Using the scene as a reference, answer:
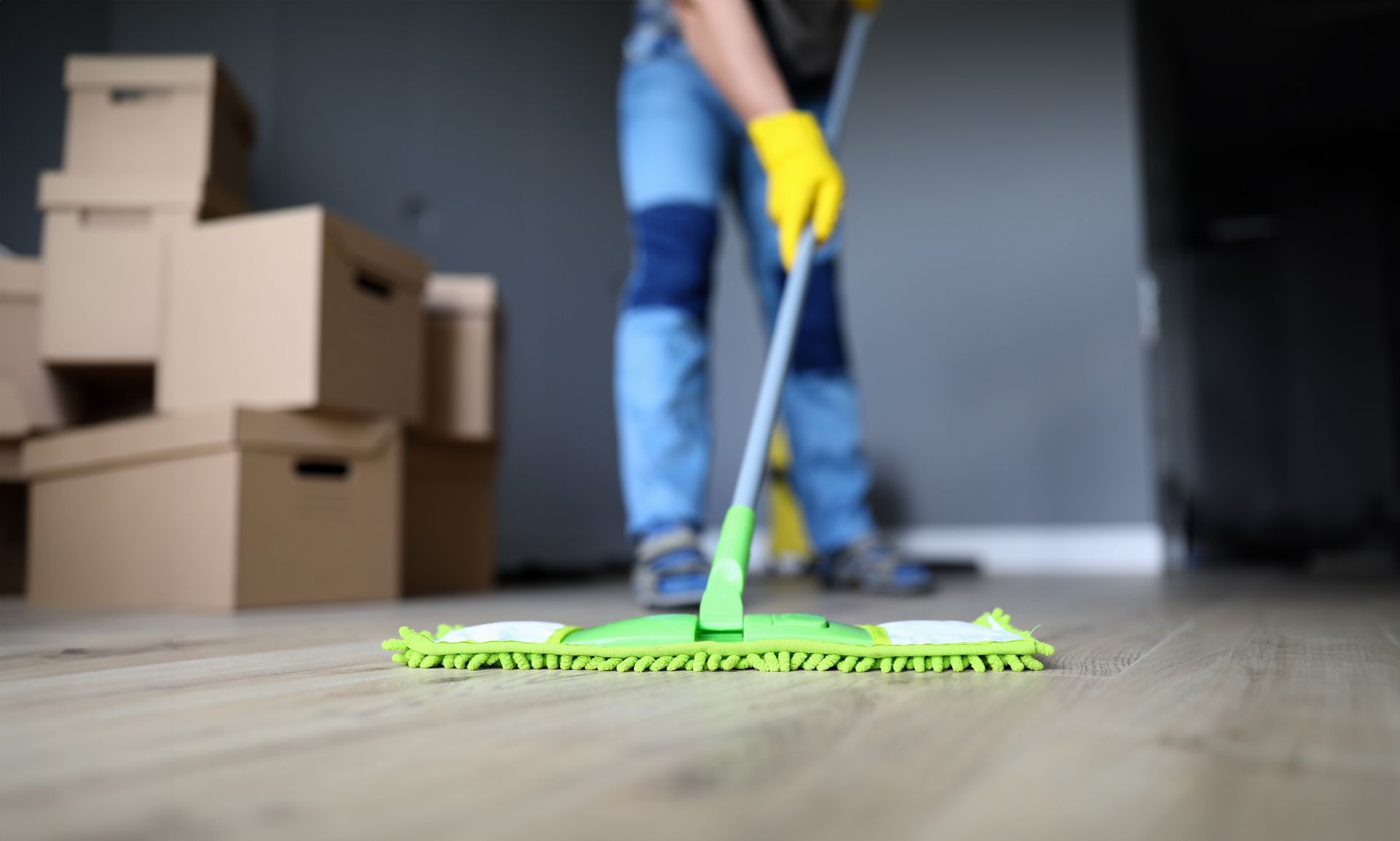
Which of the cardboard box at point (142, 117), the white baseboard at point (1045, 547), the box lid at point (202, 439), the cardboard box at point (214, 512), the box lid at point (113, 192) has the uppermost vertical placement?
the cardboard box at point (142, 117)

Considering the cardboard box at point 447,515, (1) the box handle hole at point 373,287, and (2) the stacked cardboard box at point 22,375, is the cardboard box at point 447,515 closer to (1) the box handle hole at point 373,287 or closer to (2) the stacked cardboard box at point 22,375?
(1) the box handle hole at point 373,287

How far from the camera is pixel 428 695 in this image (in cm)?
54

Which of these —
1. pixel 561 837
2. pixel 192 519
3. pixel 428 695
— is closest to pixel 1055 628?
pixel 428 695

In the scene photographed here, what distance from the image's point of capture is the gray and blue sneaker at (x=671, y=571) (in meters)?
1.20

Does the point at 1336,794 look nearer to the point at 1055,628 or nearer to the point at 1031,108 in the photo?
the point at 1055,628

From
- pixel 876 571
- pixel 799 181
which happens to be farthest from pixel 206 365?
pixel 876 571

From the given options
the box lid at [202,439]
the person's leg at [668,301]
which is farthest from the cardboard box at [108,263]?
the person's leg at [668,301]

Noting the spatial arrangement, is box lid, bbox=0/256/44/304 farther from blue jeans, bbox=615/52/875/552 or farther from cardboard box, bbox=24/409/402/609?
blue jeans, bbox=615/52/875/552

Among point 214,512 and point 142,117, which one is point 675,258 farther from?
point 142,117

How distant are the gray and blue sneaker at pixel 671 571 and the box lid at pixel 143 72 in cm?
91

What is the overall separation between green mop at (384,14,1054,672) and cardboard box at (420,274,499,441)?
103 cm

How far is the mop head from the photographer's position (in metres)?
0.60

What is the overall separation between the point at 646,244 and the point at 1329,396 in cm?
453

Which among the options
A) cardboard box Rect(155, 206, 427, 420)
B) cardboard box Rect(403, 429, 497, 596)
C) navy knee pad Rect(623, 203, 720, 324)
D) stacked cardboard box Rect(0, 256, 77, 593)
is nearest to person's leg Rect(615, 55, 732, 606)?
navy knee pad Rect(623, 203, 720, 324)
